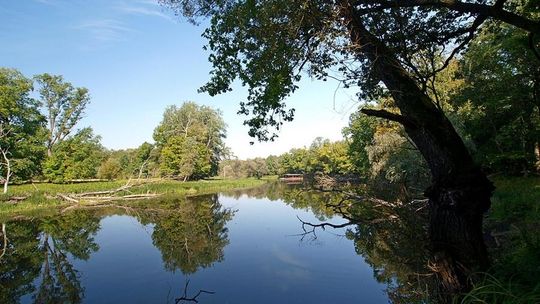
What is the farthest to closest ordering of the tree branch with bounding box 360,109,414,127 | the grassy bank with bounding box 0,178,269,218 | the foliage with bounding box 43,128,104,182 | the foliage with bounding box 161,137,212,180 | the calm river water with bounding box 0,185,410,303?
the foliage with bounding box 161,137,212,180, the foliage with bounding box 43,128,104,182, the grassy bank with bounding box 0,178,269,218, the calm river water with bounding box 0,185,410,303, the tree branch with bounding box 360,109,414,127

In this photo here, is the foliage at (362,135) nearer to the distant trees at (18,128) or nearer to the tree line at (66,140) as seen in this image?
the tree line at (66,140)

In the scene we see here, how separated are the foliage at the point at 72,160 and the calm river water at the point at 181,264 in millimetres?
20667

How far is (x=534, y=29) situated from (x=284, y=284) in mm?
8136

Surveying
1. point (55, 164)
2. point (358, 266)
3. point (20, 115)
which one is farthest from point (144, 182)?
point (358, 266)

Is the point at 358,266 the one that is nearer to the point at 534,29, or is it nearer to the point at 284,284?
the point at 284,284

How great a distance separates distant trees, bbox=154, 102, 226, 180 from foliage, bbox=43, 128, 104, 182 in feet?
32.0

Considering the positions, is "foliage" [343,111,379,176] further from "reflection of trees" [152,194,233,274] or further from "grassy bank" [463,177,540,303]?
"reflection of trees" [152,194,233,274]

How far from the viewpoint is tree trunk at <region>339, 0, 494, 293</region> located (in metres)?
3.21

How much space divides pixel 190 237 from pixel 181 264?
3.66m

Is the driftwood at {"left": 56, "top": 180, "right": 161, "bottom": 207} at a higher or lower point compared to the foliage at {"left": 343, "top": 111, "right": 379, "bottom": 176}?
lower

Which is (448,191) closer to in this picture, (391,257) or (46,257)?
(391,257)

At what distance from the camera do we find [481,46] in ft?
63.0

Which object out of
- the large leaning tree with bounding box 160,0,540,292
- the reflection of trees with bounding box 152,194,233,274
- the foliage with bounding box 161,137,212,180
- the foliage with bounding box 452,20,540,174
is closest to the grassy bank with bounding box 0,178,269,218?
the foliage with bounding box 161,137,212,180

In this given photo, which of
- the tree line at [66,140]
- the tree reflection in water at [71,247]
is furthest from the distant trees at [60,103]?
the tree reflection in water at [71,247]
